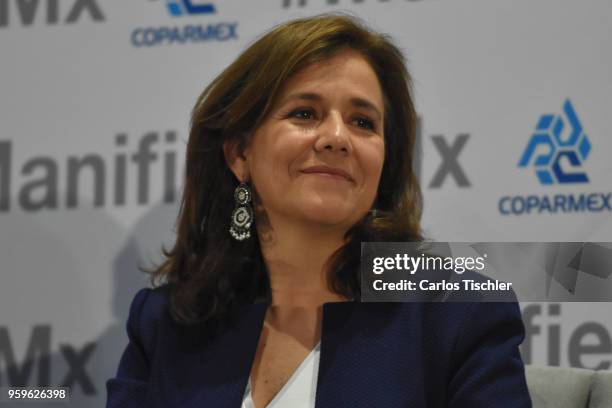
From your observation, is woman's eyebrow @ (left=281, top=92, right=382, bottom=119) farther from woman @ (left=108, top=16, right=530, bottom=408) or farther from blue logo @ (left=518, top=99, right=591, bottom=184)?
blue logo @ (left=518, top=99, right=591, bottom=184)

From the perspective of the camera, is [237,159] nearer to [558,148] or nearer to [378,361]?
[378,361]

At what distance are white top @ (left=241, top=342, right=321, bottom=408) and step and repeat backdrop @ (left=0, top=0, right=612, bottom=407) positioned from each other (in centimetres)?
79

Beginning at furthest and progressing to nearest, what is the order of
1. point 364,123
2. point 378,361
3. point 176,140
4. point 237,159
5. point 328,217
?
point 176,140
point 237,159
point 364,123
point 328,217
point 378,361

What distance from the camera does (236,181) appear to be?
7.39 ft

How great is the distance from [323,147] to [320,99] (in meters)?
0.11

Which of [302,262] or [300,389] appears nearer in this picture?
[300,389]

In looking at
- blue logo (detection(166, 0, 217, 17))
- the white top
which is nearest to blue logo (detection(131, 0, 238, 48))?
blue logo (detection(166, 0, 217, 17))

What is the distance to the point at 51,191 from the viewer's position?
299 cm

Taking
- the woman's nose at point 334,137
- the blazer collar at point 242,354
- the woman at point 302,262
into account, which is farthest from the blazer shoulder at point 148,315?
the woman's nose at point 334,137

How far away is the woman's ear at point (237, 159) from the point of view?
2191mm

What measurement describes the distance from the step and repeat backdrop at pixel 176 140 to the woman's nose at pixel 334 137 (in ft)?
2.23

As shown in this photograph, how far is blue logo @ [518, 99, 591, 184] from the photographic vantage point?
99.2 inches

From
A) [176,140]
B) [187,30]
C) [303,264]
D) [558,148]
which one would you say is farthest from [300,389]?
[187,30]

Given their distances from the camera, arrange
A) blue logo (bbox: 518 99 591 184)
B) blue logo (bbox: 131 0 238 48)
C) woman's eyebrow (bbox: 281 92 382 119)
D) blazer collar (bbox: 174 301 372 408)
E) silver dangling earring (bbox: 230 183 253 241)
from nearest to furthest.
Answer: blazer collar (bbox: 174 301 372 408) < woman's eyebrow (bbox: 281 92 382 119) < silver dangling earring (bbox: 230 183 253 241) < blue logo (bbox: 518 99 591 184) < blue logo (bbox: 131 0 238 48)
